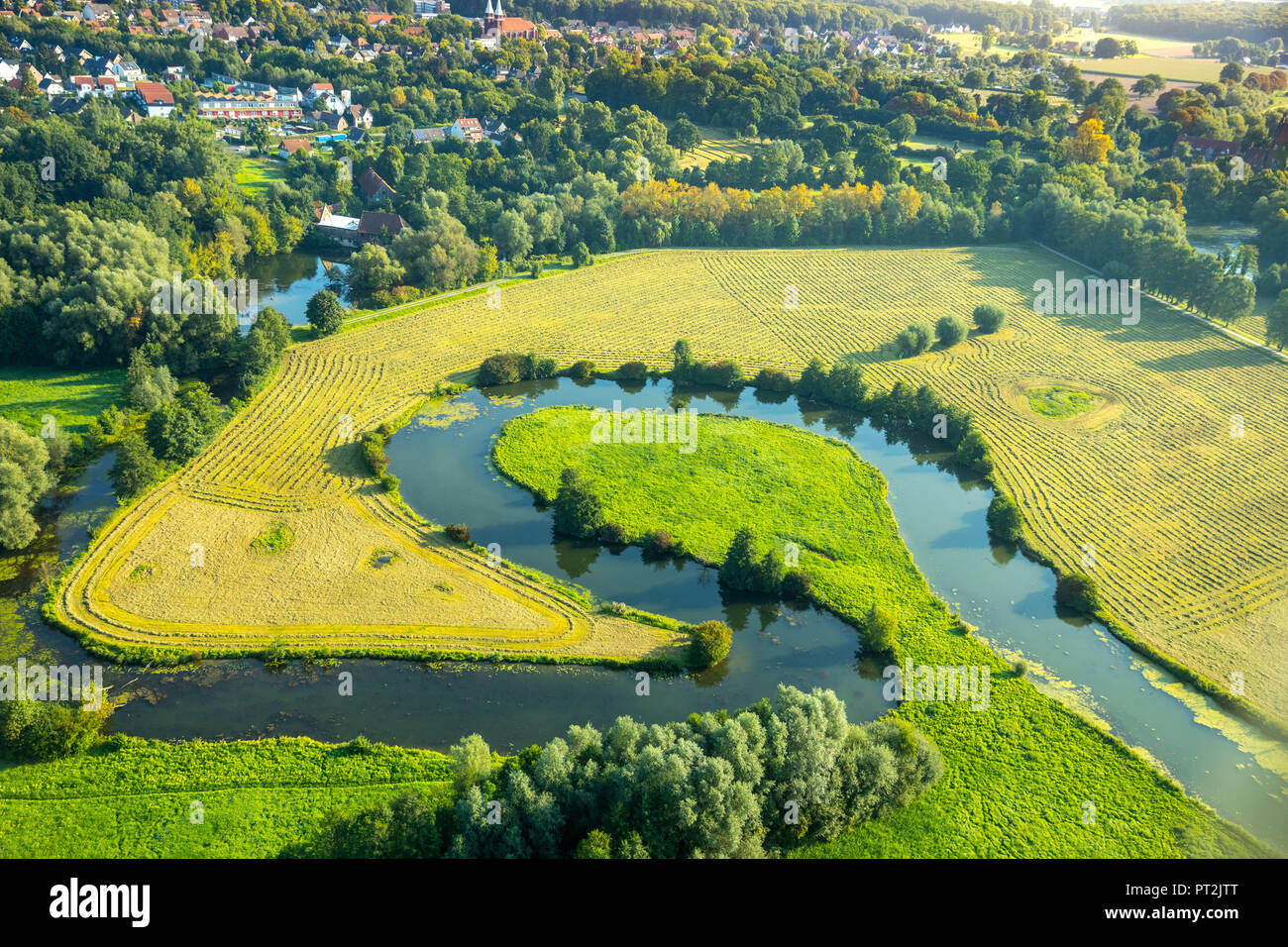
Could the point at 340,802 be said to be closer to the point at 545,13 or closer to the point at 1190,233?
the point at 1190,233

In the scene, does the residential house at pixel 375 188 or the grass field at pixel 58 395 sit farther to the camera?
the residential house at pixel 375 188

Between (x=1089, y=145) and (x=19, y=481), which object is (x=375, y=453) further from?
(x=1089, y=145)

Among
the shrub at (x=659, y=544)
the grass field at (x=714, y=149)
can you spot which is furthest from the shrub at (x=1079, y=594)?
the grass field at (x=714, y=149)

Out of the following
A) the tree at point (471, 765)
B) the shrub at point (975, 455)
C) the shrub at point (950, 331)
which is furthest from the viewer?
the shrub at point (950, 331)

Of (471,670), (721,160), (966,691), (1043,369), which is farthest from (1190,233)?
(471,670)

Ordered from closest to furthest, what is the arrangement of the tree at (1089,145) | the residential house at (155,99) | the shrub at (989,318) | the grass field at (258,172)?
1. the shrub at (989,318)
2. the grass field at (258,172)
3. the tree at (1089,145)
4. the residential house at (155,99)

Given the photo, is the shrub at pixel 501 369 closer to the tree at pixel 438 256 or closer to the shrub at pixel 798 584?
the tree at pixel 438 256
